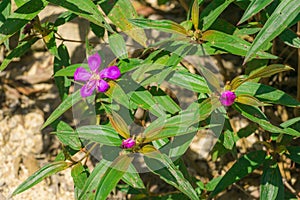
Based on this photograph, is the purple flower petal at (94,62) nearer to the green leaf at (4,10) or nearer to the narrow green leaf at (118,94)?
the narrow green leaf at (118,94)

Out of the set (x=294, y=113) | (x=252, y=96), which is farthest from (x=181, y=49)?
(x=294, y=113)

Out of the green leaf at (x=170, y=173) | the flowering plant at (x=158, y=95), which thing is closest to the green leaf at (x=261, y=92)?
the flowering plant at (x=158, y=95)

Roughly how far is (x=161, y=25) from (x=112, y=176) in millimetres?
398

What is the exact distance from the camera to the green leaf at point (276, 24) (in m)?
1.19

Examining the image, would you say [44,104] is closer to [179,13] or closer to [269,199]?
[179,13]

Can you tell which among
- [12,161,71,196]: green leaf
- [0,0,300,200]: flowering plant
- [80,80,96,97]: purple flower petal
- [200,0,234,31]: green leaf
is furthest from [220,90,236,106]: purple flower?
[12,161,71,196]: green leaf

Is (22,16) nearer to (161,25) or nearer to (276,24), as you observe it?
(161,25)

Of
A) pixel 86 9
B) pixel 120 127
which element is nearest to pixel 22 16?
pixel 86 9

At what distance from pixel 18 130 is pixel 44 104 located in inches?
6.1

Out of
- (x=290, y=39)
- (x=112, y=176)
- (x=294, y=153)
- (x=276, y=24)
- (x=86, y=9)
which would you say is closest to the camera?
(x=276, y=24)

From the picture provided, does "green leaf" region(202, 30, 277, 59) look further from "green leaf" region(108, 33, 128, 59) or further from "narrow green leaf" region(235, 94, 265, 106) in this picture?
"green leaf" region(108, 33, 128, 59)

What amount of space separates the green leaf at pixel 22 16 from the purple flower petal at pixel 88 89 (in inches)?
8.6

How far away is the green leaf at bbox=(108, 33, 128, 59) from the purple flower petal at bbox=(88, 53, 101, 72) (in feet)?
0.23

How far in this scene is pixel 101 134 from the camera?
141 centimetres
